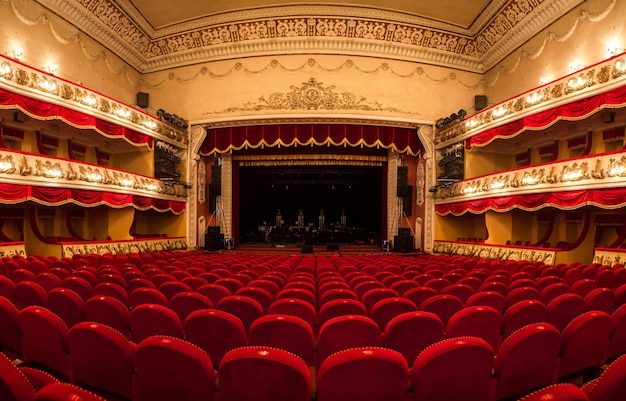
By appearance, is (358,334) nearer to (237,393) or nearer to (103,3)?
(237,393)

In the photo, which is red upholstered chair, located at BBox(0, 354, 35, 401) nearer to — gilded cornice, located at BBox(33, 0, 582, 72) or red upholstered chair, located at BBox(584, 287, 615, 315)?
red upholstered chair, located at BBox(584, 287, 615, 315)

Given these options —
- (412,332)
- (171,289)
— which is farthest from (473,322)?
(171,289)

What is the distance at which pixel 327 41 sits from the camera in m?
14.5

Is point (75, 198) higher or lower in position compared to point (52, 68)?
lower

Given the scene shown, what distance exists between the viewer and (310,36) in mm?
14578

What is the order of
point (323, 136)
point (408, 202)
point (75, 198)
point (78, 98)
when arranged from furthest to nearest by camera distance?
point (408, 202) → point (323, 136) → point (78, 98) → point (75, 198)

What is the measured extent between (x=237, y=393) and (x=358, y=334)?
0.86 metres

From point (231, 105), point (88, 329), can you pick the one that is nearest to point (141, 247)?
point (231, 105)

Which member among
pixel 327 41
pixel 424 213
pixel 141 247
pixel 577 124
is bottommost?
pixel 141 247

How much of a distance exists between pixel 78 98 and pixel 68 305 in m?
9.88

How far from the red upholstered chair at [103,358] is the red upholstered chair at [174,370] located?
20cm

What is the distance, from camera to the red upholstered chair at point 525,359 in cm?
175

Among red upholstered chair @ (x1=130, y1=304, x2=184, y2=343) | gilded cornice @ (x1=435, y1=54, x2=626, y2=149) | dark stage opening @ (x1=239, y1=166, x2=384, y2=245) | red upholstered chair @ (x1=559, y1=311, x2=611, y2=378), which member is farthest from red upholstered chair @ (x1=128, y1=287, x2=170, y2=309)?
dark stage opening @ (x1=239, y1=166, x2=384, y2=245)

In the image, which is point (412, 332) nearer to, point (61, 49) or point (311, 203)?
point (61, 49)
